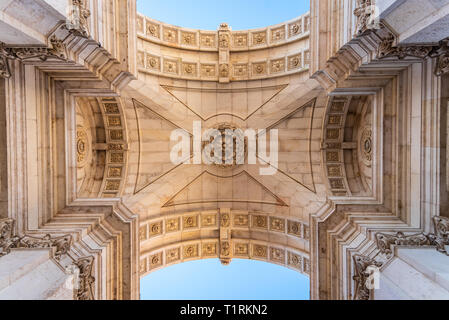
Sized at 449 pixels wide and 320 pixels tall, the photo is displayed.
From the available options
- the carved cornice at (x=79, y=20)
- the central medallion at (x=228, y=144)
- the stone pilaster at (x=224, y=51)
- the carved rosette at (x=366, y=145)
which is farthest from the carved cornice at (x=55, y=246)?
the carved rosette at (x=366, y=145)

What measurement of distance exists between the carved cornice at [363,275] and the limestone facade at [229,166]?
0.05 m

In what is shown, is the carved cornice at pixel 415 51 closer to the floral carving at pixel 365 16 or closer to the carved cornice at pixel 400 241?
the floral carving at pixel 365 16

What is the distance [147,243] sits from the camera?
14.5 meters

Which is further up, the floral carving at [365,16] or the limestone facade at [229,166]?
the floral carving at [365,16]

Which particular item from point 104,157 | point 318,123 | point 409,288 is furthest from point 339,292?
point 104,157

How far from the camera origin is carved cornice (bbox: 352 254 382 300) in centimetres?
856

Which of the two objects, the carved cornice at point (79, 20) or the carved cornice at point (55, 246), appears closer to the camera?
the carved cornice at point (79, 20)

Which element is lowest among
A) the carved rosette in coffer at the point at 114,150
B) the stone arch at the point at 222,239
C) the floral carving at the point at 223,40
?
the stone arch at the point at 222,239

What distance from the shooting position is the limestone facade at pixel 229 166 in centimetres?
810

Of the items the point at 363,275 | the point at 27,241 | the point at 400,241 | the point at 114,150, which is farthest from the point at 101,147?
the point at 400,241

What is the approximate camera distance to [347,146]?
14.6 meters

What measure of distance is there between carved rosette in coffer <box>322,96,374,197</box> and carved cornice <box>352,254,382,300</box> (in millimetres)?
5146

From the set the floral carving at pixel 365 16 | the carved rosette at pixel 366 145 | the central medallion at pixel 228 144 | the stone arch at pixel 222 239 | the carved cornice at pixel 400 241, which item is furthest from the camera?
the central medallion at pixel 228 144
